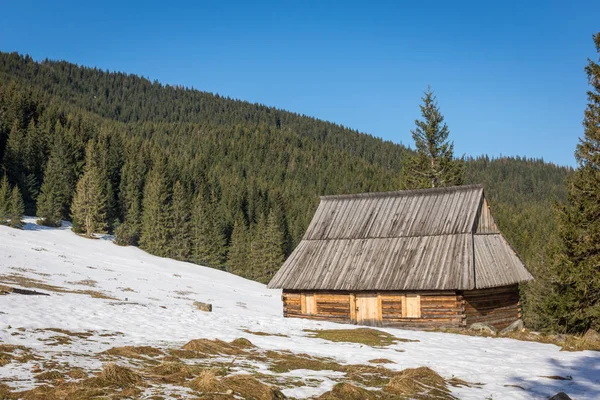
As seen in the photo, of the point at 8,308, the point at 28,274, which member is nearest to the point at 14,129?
the point at 28,274

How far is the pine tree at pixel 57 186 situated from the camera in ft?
279

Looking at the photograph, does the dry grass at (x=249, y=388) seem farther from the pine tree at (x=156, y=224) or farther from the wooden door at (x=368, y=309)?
the pine tree at (x=156, y=224)

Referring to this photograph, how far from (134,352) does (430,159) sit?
146 feet

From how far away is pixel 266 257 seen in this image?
89562 mm

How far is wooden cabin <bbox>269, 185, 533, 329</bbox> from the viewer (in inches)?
1062

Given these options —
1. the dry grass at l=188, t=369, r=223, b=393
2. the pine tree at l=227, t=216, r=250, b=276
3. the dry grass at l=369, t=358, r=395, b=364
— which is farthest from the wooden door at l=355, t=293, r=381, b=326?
the pine tree at l=227, t=216, r=250, b=276

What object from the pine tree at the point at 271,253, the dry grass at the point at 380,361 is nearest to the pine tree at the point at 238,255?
the pine tree at the point at 271,253

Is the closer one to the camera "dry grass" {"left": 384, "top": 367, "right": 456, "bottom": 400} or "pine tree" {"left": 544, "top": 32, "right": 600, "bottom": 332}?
"dry grass" {"left": 384, "top": 367, "right": 456, "bottom": 400}

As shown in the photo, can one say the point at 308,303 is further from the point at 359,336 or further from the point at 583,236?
the point at 583,236

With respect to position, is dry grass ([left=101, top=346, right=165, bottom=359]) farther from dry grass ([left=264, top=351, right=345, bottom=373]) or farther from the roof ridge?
the roof ridge

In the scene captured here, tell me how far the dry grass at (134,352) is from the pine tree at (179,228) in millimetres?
76540

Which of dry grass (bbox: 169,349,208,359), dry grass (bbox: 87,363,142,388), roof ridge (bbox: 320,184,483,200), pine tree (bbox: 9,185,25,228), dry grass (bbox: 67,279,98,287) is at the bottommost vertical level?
dry grass (bbox: 169,349,208,359)

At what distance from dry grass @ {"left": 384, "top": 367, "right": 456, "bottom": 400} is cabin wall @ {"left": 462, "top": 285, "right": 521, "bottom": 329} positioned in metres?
14.6

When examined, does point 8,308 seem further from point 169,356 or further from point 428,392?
point 428,392
